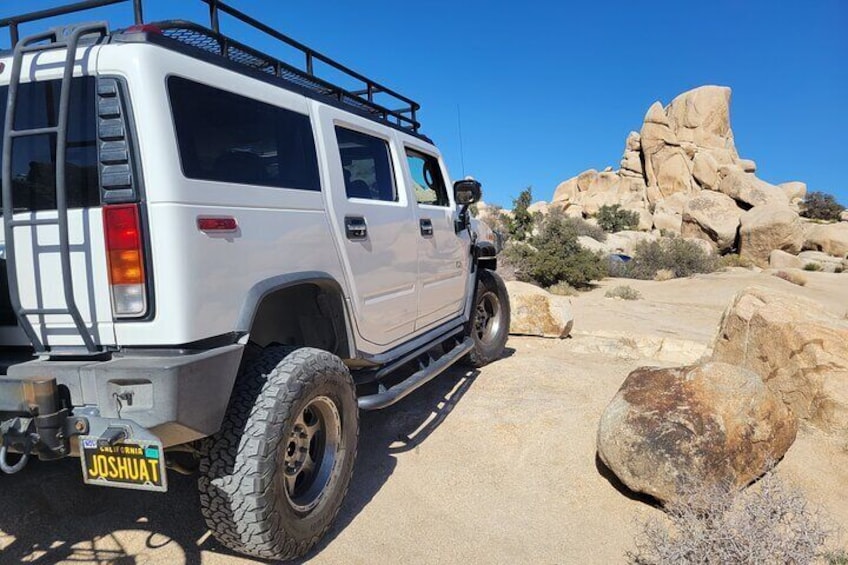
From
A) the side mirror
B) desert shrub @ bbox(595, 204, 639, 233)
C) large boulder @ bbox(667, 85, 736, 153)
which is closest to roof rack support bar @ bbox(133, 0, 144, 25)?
the side mirror

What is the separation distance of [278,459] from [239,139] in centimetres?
139

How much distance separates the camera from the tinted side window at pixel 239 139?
2.30 metres

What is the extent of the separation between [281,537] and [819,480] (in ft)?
10.7

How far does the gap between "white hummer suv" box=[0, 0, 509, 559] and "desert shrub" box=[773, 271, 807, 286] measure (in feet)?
61.3

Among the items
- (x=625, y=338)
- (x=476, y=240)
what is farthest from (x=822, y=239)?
(x=476, y=240)

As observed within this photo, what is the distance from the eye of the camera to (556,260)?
53.1ft

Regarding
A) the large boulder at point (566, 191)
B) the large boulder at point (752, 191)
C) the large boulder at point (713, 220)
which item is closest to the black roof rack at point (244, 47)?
the large boulder at point (713, 220)

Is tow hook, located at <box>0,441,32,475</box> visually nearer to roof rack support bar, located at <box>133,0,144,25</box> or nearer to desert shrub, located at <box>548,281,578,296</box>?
roof rack support bar, located at <box>133,0,144,25</box>

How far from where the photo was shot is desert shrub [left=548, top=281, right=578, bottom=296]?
1505cm

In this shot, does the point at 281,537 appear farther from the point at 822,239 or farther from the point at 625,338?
the point at 822,239

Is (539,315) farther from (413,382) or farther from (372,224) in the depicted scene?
(372,224)

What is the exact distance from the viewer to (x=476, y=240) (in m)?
5.73

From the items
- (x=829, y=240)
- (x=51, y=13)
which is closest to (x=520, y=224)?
(x=829, y=240)

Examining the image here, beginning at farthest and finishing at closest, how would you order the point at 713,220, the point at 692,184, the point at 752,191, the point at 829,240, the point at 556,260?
the point at 692,184 → the point at 752,191 → the point at 713,220 → the point at 829,240 → the point at 556,260
